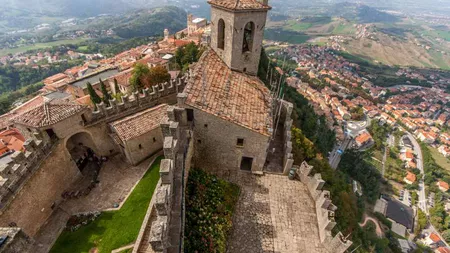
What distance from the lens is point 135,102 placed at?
70.3 feet

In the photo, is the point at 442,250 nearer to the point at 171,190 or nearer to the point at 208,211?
the point at 208,211

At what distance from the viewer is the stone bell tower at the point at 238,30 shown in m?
18.4

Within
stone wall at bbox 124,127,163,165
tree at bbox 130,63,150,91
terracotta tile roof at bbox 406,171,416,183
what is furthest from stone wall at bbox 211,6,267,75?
terracotta tile roof at bbox 406,171,416,183

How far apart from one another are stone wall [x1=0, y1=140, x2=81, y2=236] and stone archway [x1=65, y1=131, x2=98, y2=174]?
164 cm

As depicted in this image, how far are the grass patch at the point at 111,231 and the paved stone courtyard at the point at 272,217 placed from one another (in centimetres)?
623

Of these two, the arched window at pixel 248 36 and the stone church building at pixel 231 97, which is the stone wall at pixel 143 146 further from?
the arched window at pixel 248 36

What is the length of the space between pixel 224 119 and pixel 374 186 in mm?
75632

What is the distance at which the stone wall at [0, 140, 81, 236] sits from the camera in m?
13.5

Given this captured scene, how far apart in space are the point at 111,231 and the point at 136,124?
818cm

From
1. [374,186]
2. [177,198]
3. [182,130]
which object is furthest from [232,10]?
[374,186]

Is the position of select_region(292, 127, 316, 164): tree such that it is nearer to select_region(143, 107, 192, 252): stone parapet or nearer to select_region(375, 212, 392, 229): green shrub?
select_region(143, 107, 192, 252): stone parapet

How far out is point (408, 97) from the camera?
15262 cm

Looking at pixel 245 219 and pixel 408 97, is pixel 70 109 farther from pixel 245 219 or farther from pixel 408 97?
pixel 408 97

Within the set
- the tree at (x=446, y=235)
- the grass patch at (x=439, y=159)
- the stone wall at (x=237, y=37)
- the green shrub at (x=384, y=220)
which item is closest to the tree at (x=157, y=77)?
the stone wall at (x=237, y=37)
